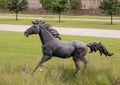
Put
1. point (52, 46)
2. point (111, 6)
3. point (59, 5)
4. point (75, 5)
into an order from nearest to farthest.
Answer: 1. point (52, 46)
2. point (111, 6)
3. point (59, 5)
4. point (75, 5)

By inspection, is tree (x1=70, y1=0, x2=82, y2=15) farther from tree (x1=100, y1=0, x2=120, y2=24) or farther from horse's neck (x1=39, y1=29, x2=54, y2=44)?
horse's neck (x1=39, y1=29, x2=54, y2=44)

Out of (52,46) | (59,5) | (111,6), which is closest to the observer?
(52,46)

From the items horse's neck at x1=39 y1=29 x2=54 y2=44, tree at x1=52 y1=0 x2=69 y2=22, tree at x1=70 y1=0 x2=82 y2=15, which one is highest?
horse's neck at x1=39 y1=29 x2=54 y2=44

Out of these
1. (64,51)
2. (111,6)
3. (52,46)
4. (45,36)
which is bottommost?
(111,6)

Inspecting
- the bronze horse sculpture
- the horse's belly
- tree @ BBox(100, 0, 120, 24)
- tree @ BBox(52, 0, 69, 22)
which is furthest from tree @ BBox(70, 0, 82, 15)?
the horse's belly

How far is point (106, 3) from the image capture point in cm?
4488

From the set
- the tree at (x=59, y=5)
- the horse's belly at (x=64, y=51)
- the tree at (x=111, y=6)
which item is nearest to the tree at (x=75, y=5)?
the tree at (x=59, y=5)

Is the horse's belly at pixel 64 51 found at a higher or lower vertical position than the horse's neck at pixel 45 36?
lower

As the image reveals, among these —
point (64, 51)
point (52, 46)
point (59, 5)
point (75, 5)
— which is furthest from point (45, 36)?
point (75, 5)

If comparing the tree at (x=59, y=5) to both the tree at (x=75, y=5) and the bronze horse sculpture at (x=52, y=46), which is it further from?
the bronze horse sculpture at (x=52, y=46)

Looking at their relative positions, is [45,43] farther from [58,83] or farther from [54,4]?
[54,4]

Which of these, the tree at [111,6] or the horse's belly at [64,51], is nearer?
the horse's belly at [64,51]

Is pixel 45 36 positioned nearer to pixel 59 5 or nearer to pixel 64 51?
pixel 64 51

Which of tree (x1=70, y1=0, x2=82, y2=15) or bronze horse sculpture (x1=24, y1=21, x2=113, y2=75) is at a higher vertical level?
bronze horse sculpture (x1=24, y1=21, x2=113, y2=75)
